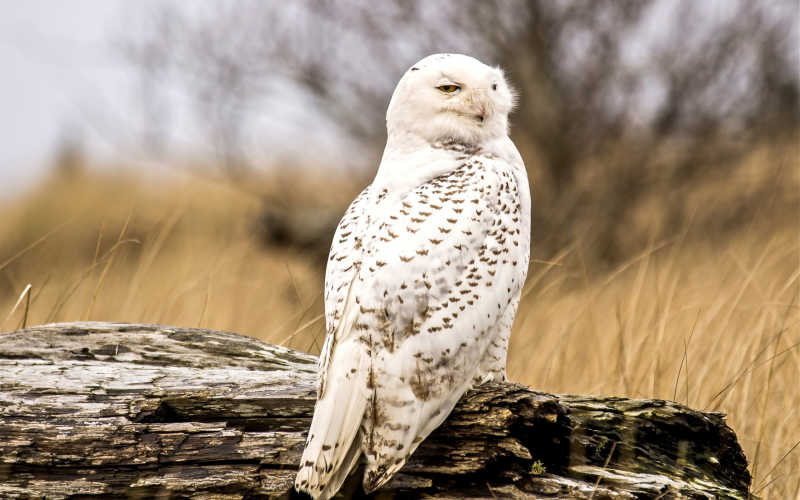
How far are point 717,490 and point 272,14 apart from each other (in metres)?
6.40

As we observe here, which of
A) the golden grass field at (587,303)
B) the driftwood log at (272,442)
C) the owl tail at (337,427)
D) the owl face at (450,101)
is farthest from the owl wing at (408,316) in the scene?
the golden grass field at (587,303)

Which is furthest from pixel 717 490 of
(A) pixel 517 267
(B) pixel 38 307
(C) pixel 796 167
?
(B) pixel 38 307

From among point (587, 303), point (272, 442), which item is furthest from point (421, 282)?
point (587, 303)

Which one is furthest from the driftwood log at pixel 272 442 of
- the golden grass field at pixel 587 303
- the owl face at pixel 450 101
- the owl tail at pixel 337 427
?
the owl face at pixel 450 101

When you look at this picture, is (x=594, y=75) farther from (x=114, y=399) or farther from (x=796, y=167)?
(x=114, y=399)

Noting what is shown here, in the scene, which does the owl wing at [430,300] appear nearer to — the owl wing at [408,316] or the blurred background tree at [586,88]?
the owl wing at [408,316]

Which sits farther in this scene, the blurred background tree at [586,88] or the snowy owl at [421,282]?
the blurred background tree at [586,88]

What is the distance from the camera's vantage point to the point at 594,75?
8.30m

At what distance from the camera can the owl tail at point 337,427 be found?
101 inches

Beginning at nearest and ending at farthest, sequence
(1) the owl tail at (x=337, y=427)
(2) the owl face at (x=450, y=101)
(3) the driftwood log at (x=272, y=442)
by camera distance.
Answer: (1) the owl tail at (x=337, y=427) < (3) the driftwood log at (x=272, y=442) < (2) the owl face at (x=450, y=101)

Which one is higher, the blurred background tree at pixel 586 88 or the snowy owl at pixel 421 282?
the blurred background tree at pixel 586 88

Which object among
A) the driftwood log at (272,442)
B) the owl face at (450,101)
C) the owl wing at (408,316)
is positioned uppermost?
the owl face at (450,101)

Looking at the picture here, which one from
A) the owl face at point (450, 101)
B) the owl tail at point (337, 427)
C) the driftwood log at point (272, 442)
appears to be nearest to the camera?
the owl tail at point (337, 427)

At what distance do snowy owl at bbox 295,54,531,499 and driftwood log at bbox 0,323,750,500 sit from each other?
17 cm
